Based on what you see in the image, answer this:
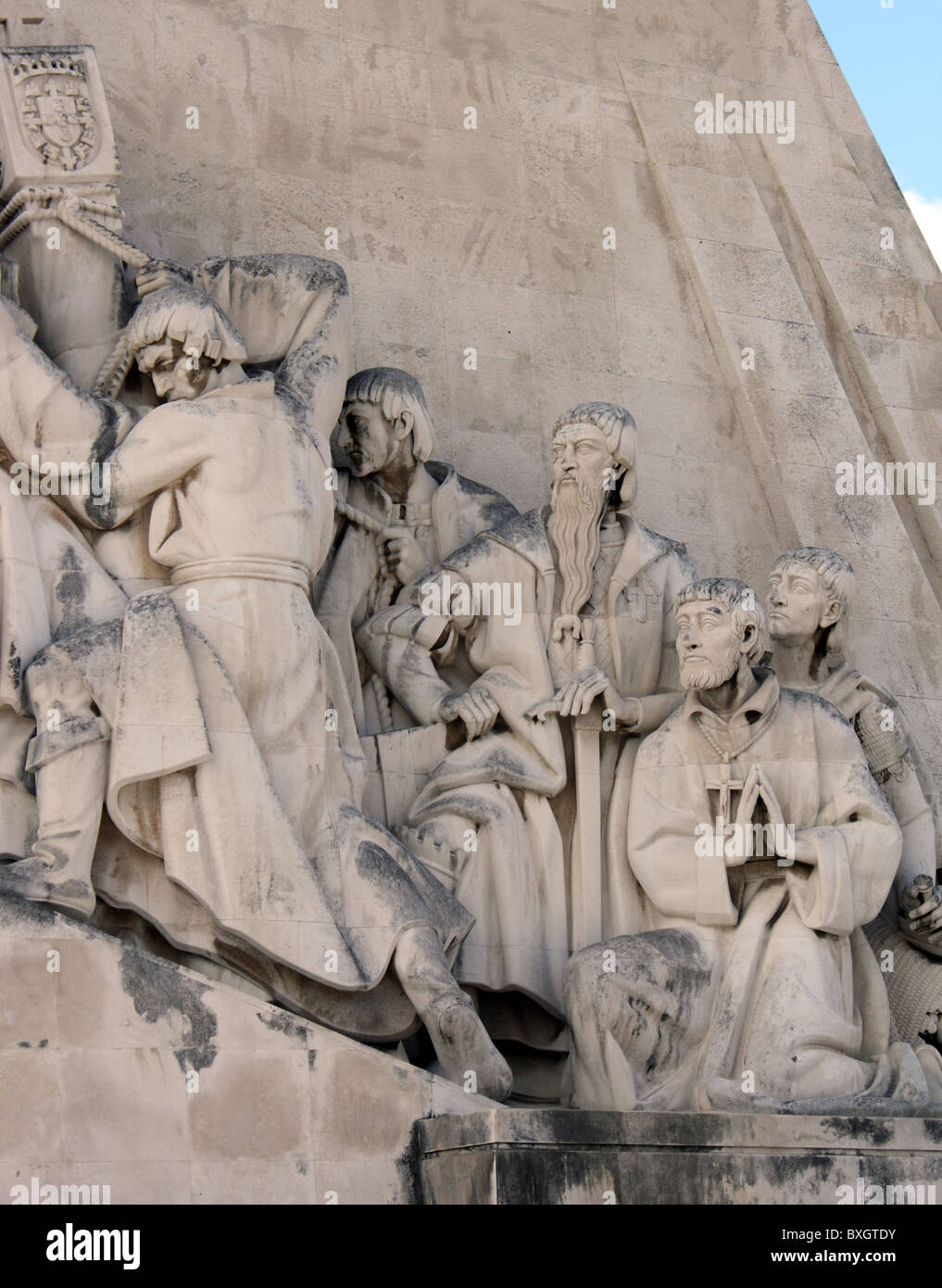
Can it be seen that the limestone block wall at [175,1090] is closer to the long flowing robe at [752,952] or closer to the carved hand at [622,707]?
the long flowing robe at [752,952]

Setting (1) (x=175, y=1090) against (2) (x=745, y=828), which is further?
(2) (x=745, y=828)

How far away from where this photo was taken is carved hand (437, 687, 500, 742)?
9.00 meters

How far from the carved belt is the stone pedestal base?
6.37ft

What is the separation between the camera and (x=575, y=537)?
30.4 ft

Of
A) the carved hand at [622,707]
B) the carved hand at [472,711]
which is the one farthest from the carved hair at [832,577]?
the carved hand at [472,711]

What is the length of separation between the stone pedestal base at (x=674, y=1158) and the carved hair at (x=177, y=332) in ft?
9.14

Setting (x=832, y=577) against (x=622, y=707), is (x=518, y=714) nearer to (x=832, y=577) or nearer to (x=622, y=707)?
(x=622, y=707)

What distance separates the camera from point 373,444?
9.32 metres

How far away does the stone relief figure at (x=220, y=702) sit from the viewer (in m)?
7.97

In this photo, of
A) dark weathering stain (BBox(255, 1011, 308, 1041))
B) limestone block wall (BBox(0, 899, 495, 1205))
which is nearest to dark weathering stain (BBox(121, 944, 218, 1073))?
limestone block wall (BBox(0, 899, 495, 1205))

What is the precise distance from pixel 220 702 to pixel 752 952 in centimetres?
201

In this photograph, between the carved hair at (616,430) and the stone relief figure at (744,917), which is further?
the carved hair at (616,430)

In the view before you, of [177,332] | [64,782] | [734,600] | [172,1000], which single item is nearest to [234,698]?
[64,782]

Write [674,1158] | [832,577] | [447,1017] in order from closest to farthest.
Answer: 1. [674,1158]
2. [447,1017]
3. [832,577]
